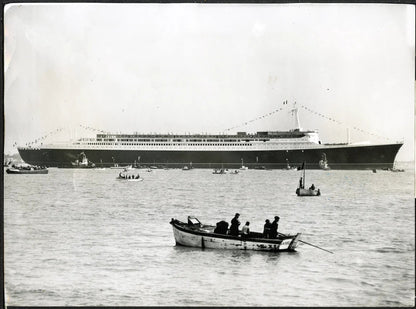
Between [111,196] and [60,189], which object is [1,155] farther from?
[111,196]

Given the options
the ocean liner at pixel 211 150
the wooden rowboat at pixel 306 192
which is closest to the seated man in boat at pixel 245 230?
the wooden rowboat at pixel 306 192

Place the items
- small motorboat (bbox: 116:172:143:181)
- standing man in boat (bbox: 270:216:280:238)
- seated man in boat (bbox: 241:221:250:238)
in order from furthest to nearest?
small motorboat (bbox: 116:172:143:181), seated man in boat (bbox: 241:221:250:238), standing man in boat (bbox: 270:216:280:238)

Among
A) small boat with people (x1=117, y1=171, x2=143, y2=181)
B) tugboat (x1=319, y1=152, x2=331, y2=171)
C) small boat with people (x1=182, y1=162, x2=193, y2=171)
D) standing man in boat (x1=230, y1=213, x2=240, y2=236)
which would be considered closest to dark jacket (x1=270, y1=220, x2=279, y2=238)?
standing man in boat (x1=230, y1=213, x2=240, y2=236)

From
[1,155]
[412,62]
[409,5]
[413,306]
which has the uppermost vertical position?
[409,5]

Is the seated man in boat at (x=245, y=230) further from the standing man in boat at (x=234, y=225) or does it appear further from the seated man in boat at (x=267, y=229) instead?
the seated man in boat at (x=267, y=229)

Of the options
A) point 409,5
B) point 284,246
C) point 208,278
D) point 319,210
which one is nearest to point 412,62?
point 409,5

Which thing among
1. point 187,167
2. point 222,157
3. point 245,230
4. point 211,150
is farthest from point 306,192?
point 187,167

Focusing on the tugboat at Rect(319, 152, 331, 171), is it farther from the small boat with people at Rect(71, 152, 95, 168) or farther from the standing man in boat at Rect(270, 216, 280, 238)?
the small boat with people at Rect(71, 152, 95, 168)
